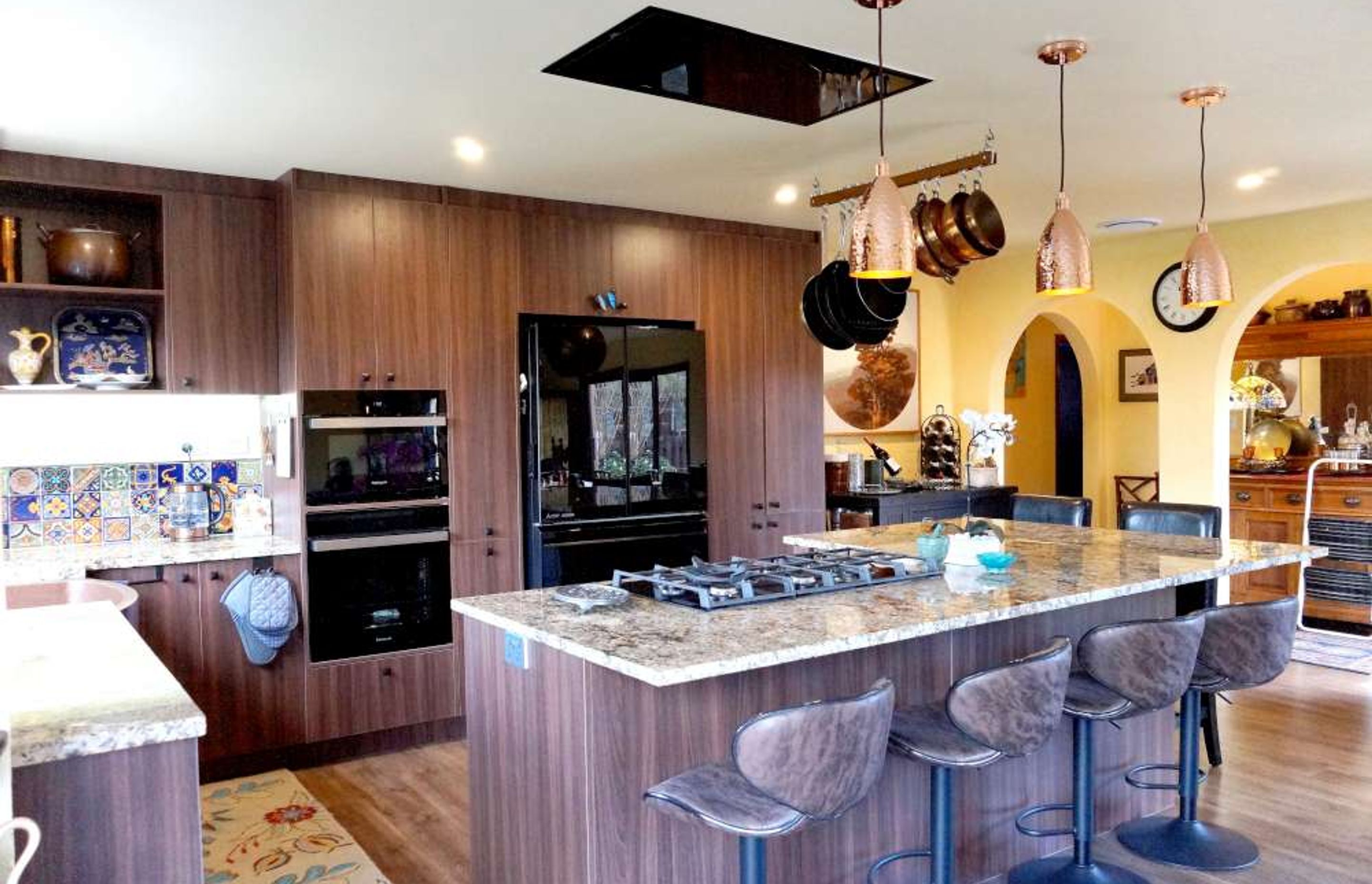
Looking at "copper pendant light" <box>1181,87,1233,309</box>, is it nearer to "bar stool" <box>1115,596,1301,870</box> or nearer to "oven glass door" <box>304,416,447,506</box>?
"bar stool" <box>1115,596,1301,870</box>

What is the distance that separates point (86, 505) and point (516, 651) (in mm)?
2746

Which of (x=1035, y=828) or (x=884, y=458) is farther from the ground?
(x=884, y=458)

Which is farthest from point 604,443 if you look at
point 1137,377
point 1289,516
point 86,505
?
point 1137,377

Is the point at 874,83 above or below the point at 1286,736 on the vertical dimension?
above

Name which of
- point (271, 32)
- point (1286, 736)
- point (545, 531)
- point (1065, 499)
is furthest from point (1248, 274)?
point (271, 32)

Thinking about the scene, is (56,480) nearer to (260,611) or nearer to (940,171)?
(260,611)

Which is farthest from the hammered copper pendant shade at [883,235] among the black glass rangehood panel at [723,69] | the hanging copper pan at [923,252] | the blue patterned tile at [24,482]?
the blue patterned tile at [24,482]

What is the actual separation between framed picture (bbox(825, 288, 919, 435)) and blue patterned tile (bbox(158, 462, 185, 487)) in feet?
12.2

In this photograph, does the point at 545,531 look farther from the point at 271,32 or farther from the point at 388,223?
the point at 271,32

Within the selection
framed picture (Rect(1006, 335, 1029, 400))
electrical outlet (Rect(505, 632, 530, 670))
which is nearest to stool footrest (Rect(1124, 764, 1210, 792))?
electrical outlet (Rect(505, 632, 530, 670))

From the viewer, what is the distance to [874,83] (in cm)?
326

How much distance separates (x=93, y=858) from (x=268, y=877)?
1.67 metres

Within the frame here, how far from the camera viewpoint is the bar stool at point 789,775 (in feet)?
6.45

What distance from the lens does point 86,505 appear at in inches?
170
